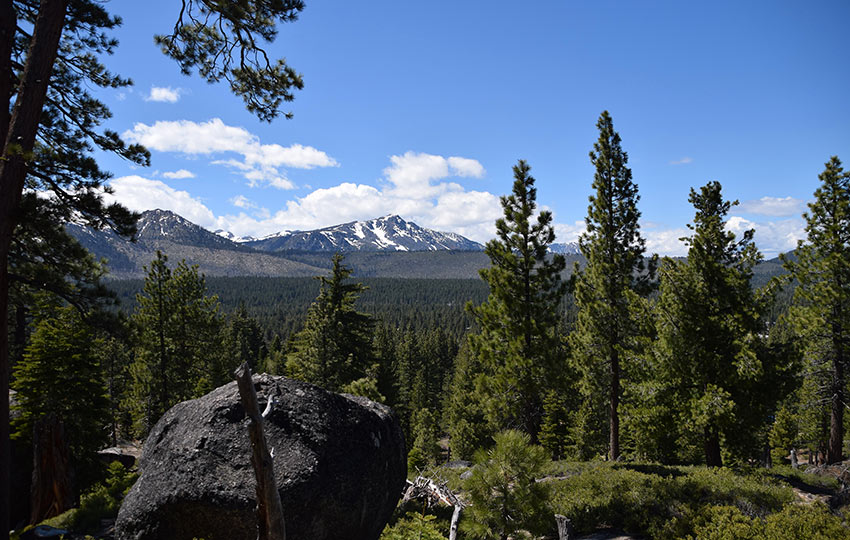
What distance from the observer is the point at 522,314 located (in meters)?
14.7

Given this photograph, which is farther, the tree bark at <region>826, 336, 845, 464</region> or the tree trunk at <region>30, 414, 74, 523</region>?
the tree bark at <region>826, 336, 845, 464</region>

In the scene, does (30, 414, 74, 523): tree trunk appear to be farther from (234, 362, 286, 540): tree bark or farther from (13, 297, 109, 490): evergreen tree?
(234, 362, 286, 540): tree bark

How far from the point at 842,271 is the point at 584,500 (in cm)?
1565

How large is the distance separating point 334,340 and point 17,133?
62.6 ft

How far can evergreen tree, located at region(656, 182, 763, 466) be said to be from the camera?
502 inches

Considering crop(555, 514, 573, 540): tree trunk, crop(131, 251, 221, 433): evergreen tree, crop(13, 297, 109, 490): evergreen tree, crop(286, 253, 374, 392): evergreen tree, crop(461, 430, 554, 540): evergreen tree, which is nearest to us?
crop(555, 514, 573, 540): tree trunk

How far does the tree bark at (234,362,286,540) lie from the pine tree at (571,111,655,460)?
50.0 feet

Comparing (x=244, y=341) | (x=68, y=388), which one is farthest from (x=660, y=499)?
(x=244, y=341)

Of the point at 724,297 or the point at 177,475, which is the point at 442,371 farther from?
the point at 177,475

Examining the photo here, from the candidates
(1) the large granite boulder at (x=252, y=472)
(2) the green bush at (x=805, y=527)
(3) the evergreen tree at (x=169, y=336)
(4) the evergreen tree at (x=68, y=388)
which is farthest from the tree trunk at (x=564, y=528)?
(3) the evergreen tree at (x=169, y=336)

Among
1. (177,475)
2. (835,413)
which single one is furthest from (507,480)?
(835,413)

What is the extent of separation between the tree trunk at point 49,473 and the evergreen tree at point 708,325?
715 inches

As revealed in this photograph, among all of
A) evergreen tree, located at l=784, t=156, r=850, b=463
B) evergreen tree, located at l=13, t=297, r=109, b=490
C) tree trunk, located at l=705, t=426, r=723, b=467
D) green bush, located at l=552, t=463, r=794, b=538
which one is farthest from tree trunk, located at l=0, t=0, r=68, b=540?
evergreen tree, located at l=784, t=156, r=850, b=463

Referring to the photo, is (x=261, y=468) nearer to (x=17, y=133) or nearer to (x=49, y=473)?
(x=17, y=133)
